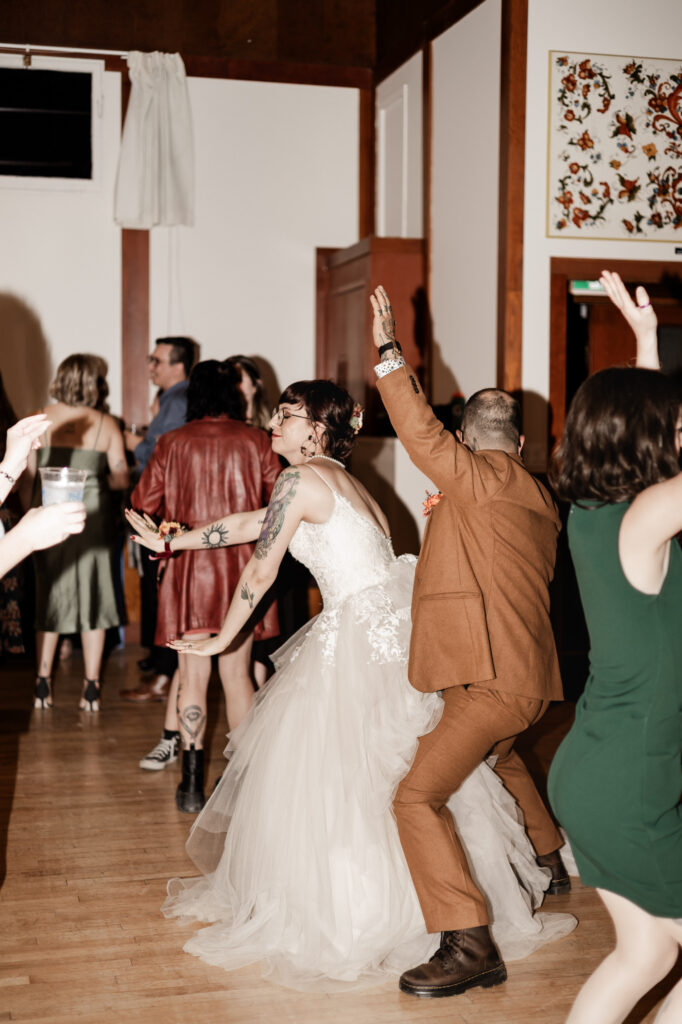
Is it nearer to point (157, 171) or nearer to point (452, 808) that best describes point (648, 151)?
point (157, 171)

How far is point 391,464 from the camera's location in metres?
6.53

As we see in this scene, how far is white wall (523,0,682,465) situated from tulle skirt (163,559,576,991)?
8.39ft

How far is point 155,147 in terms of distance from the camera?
716cm

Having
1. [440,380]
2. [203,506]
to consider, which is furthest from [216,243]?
[203,506]

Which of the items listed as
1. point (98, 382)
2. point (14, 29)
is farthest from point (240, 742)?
point (14, 29)

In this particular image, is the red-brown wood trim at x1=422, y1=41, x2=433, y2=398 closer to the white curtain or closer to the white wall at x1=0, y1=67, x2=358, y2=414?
the white wall at x1=0, y1=67, x2=358, y2=414

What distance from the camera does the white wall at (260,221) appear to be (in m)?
7.41

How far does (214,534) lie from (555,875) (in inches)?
58.8

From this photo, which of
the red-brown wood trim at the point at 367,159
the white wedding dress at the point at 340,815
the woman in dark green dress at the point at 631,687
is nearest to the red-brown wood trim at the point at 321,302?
the red-brown wood trim at the point at 367,159

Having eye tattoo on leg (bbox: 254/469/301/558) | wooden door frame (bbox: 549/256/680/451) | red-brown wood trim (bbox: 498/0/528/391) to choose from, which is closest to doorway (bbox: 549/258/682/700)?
wooden door frame (bbox: 549/256/680/451)

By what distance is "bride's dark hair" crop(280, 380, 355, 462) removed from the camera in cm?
335

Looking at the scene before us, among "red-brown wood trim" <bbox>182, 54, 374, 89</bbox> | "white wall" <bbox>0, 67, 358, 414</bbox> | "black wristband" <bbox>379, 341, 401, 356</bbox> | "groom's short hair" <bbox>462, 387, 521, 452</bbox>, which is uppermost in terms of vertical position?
"red-brown wood trim" <bbox>182, 54, 374, 89</bbox>

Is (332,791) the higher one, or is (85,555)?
(85,555)

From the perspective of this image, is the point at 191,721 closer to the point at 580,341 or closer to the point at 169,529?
the point at 169,529
